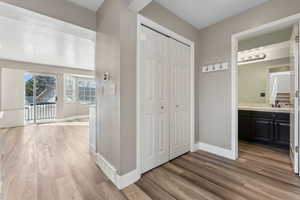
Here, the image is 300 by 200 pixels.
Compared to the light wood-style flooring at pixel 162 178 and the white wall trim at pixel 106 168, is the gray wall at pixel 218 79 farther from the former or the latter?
the white wall trim at pixel 106 168

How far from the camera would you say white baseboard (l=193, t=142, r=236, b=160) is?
235 cm

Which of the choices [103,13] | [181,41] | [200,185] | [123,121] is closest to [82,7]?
[103,13]

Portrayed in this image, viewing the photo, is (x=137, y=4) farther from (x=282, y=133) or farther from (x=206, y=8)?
(x=282, y=133)

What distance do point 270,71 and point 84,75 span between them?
7286 mm

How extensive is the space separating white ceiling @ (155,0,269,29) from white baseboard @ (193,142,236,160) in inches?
96.4

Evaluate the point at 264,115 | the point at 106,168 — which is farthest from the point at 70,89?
the point at 264,115

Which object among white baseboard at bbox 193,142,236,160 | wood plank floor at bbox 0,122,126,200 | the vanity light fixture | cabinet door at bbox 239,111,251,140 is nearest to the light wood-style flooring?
wood plank floor at bbox 0,122,126,200

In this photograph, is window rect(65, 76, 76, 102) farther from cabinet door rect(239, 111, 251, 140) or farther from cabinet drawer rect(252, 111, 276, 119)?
cabinet drawer rect(252, 111, 276, 119)

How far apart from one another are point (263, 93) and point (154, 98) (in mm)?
3161

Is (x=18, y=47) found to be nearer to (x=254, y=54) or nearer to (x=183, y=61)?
(x=183, y=61)

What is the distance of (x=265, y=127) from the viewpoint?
2920 millimetres

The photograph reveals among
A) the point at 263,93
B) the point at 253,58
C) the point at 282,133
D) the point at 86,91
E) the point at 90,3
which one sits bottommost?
the point at 282,133

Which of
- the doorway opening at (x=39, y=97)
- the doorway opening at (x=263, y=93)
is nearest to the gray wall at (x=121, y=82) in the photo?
the doorway opening at (x=263, y=93)

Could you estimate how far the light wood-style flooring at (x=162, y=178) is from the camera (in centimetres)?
146
